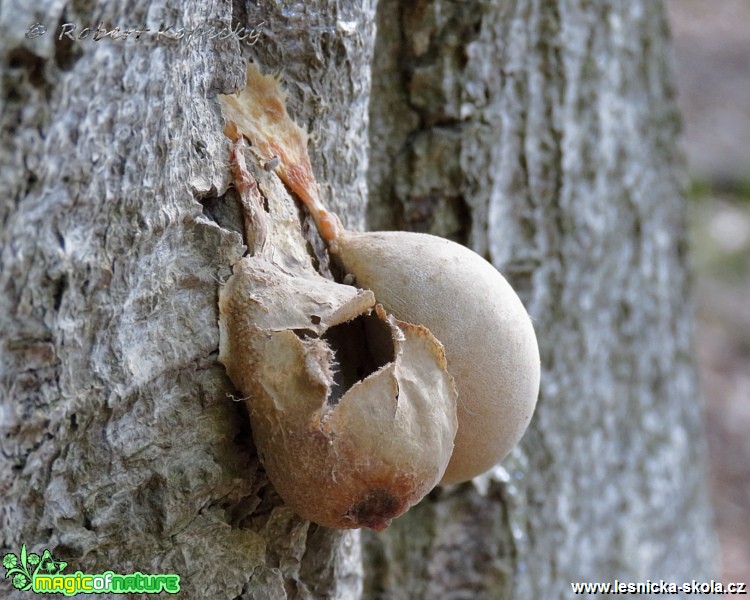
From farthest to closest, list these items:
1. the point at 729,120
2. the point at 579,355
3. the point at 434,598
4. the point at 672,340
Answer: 1. the point at 729,120
2. the point at 672,340
3. the point at 579,355
4. the point at 434,598

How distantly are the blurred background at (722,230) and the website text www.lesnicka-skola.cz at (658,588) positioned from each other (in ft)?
3.13

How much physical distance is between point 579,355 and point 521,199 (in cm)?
37

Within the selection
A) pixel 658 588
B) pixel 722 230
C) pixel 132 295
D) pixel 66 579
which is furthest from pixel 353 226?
pixel 722 230

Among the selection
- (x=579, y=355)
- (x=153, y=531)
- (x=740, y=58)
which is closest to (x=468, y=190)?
(x=579, y=355)

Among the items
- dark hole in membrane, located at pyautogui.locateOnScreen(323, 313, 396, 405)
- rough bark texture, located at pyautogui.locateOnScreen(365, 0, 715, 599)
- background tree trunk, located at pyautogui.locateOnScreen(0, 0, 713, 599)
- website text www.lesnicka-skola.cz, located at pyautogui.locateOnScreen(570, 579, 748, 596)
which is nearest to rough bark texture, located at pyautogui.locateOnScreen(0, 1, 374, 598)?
background tree trunk, located at pyautogui.locateOnScreen(0, 0, 713, 599)

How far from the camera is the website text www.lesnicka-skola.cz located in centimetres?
183

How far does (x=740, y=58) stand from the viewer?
7.32 metres

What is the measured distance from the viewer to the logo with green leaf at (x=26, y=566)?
82cm

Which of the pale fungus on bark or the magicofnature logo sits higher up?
the pale fungus on bark

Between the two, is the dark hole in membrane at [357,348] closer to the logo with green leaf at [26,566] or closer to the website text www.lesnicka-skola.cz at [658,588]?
the logo with green leaf at [26,566]

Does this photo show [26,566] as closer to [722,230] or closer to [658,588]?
[658,588]

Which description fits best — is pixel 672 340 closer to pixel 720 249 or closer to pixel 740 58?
pixel 720 249

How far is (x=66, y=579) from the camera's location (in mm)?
866

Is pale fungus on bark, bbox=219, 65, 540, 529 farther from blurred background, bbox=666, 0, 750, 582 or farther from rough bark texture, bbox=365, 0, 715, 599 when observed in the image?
blurred background, bbox=666, 0, 750, 582
